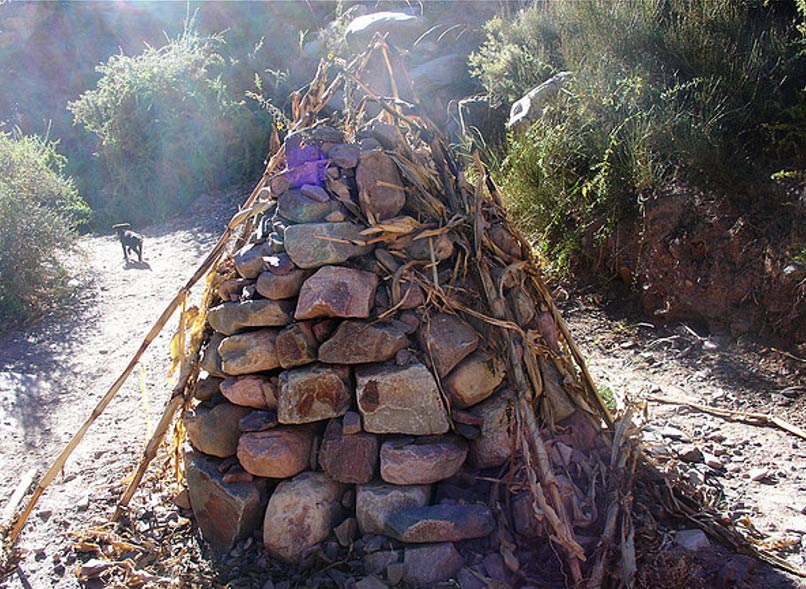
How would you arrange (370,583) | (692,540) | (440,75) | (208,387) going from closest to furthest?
(370,583) < (692,540) < (208,387) < (440,75)

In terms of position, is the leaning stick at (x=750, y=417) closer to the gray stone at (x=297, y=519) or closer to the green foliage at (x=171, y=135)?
the gray stone at (x=297, y=519)

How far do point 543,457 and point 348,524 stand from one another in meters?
0.78

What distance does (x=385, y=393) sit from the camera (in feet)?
8.45

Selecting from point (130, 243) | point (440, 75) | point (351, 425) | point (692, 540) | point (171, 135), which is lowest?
point (692, 540)

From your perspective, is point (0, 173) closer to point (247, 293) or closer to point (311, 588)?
point (247, 293)

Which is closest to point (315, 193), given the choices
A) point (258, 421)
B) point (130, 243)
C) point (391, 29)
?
point (258, 421)

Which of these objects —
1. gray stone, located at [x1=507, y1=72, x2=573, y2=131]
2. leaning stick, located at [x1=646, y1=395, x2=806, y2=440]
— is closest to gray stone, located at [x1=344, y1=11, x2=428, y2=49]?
A: gray stone, located at [x1=507, y1=72, x2=573, y2=131]

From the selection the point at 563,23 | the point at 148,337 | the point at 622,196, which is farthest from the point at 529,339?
the point at 563,23

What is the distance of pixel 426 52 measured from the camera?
1160 cm

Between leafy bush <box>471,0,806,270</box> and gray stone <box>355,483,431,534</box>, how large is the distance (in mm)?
3348

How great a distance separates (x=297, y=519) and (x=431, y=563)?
0.54 meters

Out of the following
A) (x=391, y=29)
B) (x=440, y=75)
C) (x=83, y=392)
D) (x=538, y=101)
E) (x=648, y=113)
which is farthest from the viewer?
(x=391, y=29)

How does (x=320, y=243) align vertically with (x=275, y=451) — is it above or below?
above

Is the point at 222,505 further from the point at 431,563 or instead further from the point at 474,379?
the point at 474,379
